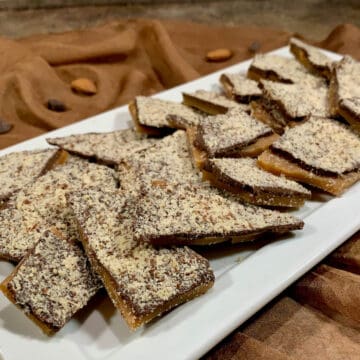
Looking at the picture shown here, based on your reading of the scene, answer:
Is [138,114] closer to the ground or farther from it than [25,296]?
farther from it

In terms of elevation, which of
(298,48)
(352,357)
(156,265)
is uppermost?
(298,48)

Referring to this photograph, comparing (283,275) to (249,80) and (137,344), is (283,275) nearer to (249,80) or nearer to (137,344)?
(137,344)

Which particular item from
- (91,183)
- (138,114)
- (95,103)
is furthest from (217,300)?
(95,103)

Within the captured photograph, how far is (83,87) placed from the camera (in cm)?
267

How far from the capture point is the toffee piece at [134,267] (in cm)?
129

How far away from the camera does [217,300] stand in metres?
1.38

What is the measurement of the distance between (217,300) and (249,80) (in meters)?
1.25

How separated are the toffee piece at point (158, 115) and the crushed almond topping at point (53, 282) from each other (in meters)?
0.70

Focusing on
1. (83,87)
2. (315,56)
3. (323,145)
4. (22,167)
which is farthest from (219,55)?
(22,167)

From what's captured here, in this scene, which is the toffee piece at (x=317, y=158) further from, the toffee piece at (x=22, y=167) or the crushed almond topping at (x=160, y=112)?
the toffee piece at (x=22, y=167)

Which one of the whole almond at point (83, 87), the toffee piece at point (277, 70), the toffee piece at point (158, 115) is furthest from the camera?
the whole almond at point (83, 87)

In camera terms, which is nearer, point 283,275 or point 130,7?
point 283,275

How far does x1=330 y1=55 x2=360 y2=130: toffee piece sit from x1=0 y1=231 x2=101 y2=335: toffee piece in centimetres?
111

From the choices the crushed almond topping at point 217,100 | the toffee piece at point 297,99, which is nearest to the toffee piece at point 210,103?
the crushed almond topping at point 217,100
